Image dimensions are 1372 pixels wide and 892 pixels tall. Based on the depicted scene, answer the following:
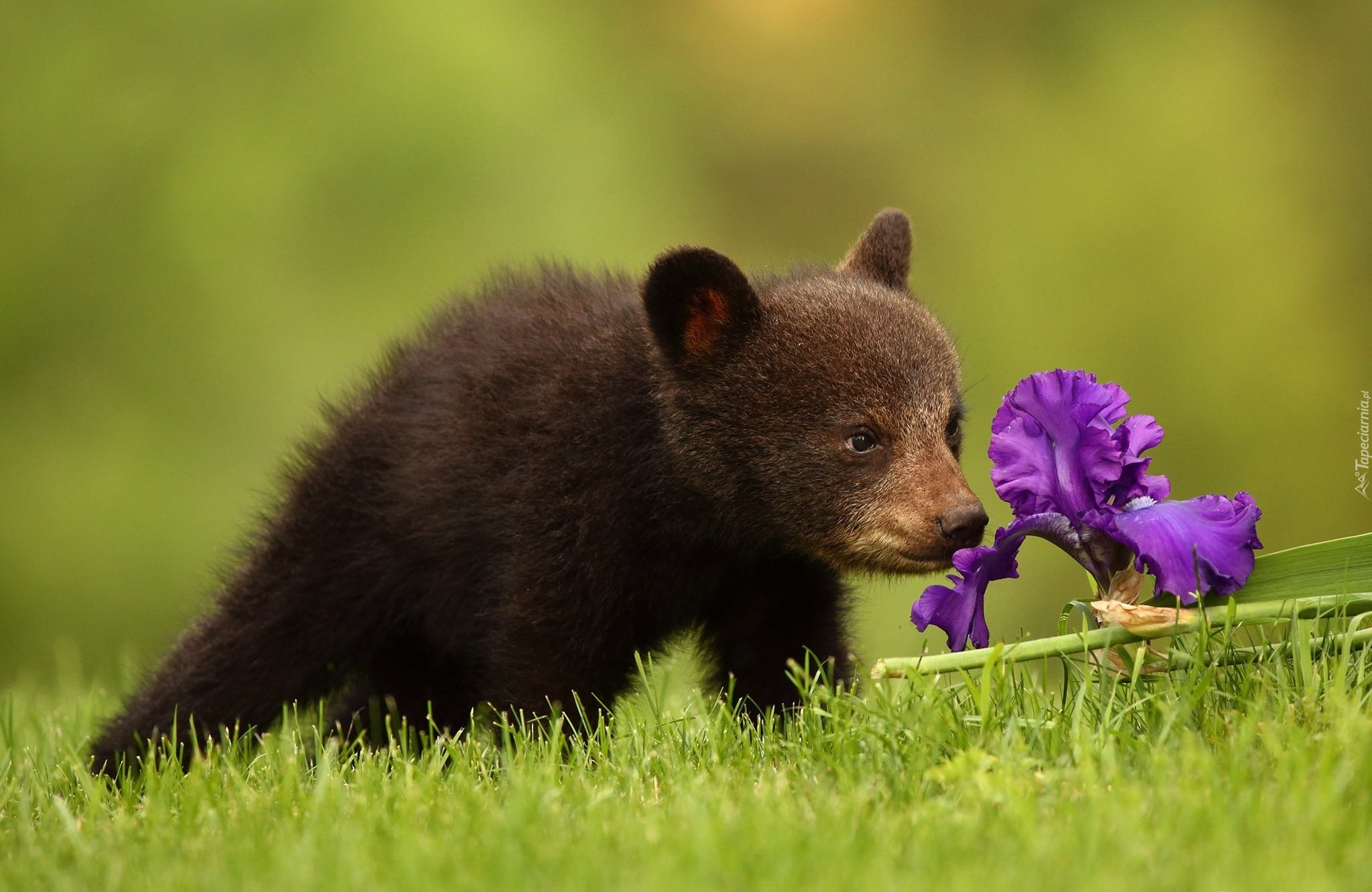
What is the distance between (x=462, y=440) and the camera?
4.19 m

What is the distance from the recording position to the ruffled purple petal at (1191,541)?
3223 mm

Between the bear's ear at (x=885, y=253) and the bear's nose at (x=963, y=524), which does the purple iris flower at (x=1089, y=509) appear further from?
the bear's ear at (x=885, y=253)

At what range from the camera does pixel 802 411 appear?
3.99m

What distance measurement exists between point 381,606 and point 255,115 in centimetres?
728

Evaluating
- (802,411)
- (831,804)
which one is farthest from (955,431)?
(831,804)

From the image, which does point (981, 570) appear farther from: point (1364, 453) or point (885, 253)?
point (1364, 453)

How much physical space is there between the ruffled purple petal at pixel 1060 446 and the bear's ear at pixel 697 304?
0.86 metres

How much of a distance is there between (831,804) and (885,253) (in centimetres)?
230

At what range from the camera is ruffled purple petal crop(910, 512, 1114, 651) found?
3.39 meters

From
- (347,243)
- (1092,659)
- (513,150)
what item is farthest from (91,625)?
(1092,659)

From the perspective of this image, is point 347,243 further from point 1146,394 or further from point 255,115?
point 1146,394

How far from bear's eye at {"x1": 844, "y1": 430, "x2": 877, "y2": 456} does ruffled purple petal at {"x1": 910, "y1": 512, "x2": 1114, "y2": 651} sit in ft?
1.71

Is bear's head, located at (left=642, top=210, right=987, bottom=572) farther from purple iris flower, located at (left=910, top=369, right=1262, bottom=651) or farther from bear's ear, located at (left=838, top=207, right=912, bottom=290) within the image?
bear's ear, located at (left=838, top=207, right=912, bottom=290)

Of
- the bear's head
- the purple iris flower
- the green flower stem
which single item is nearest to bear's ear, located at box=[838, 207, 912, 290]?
the bear's head
